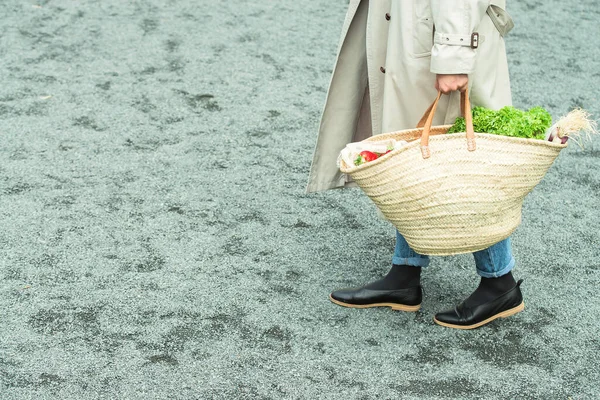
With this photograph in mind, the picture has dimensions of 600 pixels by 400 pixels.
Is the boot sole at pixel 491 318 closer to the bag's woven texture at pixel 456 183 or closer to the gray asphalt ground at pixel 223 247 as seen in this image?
the gray asphalt ground at pixel 223 247

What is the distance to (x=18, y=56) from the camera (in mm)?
4781

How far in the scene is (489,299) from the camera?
8.56 feet

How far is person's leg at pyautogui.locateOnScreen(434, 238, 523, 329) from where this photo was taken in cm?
257

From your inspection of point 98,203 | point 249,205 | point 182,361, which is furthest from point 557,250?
point 98,203

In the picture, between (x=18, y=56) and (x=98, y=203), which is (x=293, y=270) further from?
(x=18, y=56)

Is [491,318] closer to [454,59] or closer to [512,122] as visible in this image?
[512,122]

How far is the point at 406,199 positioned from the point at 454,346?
23.7 inches

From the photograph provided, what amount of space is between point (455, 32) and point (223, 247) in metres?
1.28

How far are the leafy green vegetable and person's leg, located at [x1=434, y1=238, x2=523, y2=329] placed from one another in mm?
447

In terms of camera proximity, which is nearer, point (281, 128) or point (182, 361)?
point (182, 361)

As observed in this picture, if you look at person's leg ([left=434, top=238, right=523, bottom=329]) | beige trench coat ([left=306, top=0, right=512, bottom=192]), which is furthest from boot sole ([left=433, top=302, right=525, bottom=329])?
beige trench coat ([left=306, top=0, right=512, bottom=192])

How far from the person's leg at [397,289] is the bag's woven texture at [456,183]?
0.40 meters

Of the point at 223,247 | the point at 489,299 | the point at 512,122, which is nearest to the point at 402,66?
the point at 512,122

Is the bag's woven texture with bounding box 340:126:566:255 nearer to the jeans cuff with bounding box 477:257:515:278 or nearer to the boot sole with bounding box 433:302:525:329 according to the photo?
the jeans cuff with bounding box 477:257:515:278
